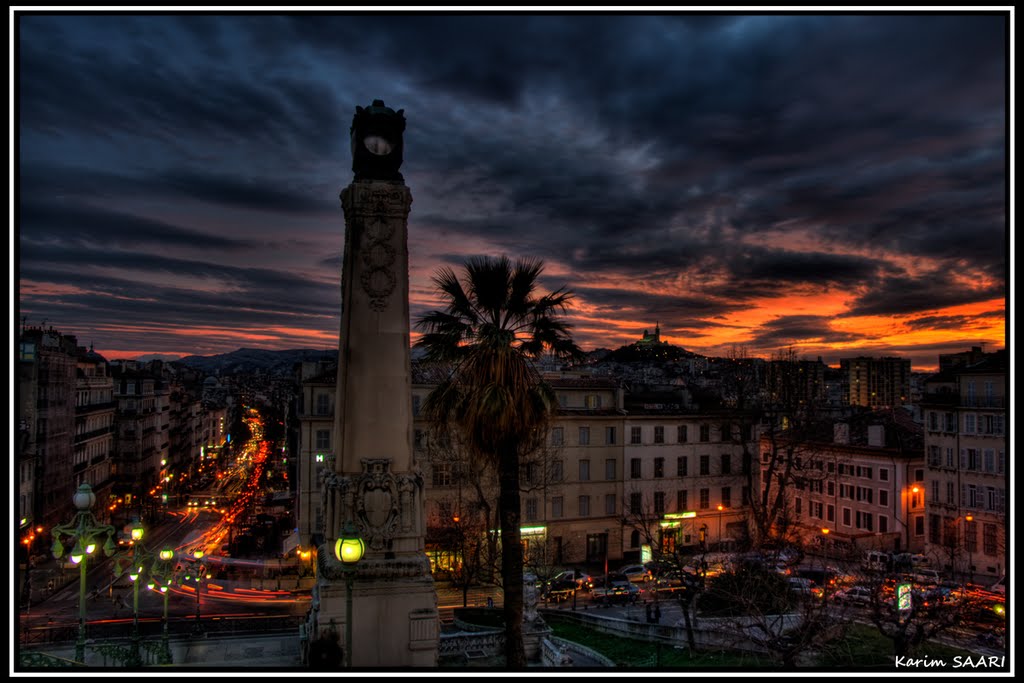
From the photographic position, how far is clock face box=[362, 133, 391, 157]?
47.1 ft

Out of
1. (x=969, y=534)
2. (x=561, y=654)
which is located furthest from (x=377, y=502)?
(x=969, y=534)

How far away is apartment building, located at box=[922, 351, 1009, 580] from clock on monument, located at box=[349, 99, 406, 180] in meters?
36.7

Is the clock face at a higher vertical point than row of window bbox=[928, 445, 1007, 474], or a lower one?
higher

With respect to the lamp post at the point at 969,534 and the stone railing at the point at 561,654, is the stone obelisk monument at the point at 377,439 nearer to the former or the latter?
the stone railing at the point at 561,654

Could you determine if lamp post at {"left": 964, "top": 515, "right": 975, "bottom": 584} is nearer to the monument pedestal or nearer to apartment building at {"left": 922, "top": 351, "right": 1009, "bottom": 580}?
apartment building at {"left": 922, "top": 351, "right": 1009, "bottom": 580}

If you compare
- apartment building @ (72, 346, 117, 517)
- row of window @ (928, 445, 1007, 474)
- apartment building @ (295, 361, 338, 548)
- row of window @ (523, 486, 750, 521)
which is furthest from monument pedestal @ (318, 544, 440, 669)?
apartment building @ (72, 346, 117, 517)

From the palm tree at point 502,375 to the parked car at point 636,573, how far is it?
2578 cm

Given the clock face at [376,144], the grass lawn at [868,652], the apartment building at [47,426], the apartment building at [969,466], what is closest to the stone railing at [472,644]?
the grass lawn at [868,652]

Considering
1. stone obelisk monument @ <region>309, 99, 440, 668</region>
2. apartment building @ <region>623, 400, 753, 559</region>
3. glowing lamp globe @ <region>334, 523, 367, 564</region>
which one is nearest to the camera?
glowing lamp globe @ <region>334, 523, 367, 564</region>

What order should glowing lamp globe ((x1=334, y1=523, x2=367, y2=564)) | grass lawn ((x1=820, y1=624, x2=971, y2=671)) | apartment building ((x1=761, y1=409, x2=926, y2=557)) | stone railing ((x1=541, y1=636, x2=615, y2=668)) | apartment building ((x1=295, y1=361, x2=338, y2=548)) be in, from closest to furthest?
1. glowing lamp globe ((x1=334, y1=523, x2=367, y2=564))
2. stone railing ((x1=541, y1=636, x2=615, y2=668))
3. grass lawn ((x1=820, y1=624, x2=971, y2=671))
4. apartment building ((x1=295, y1=361, x2=338, y2=548))
5. apartment building ((x1=761, y1=409, x2=926, y2=557))

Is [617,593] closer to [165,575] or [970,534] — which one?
[165,575]

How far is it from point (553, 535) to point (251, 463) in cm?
7939

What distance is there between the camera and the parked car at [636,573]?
127 feet
